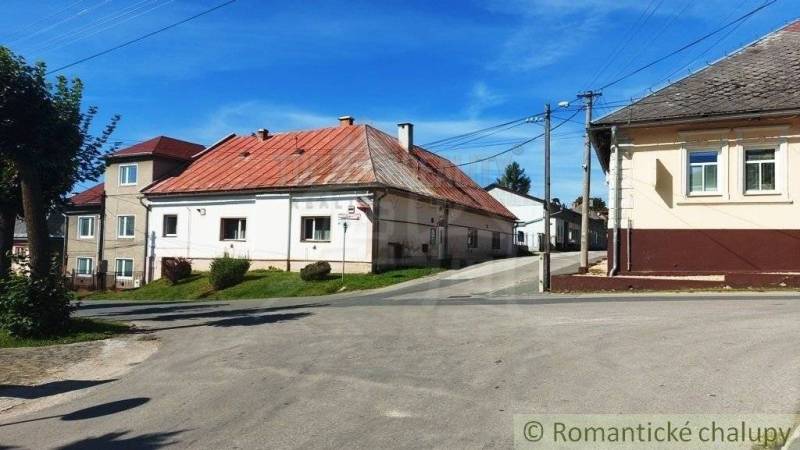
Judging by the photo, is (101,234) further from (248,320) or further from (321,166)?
(248,320)

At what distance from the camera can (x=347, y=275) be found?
88.8 feet

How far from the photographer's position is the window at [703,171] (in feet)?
63.3

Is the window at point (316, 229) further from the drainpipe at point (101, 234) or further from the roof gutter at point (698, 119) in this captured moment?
the drainpipe at point (101, 234)

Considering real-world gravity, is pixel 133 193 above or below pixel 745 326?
above

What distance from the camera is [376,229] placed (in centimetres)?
2750

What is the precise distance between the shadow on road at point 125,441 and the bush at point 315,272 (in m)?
20.0

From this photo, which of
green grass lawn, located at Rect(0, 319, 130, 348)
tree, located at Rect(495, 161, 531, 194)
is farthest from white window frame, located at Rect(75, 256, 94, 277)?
tree, located at Rect(495, 161, 531, 194)

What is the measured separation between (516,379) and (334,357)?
2930 millimetres

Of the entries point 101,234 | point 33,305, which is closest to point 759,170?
point 33,305

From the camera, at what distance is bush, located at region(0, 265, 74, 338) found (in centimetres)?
1224

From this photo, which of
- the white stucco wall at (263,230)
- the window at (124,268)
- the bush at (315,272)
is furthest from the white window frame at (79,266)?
the bush at (315,272)

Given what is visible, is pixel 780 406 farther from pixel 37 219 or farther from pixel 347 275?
pixel 347 275

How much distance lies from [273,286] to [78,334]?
13691 mm

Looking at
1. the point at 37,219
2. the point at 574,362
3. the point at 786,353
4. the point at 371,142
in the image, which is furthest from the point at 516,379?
the point at 371,142
